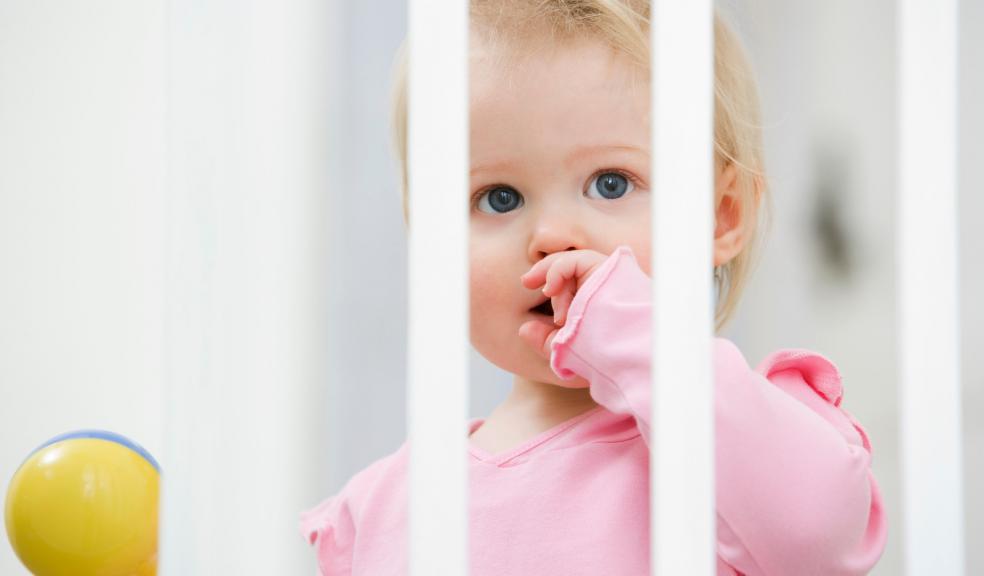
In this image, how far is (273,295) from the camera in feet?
2.35

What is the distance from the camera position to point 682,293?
1.75 ft

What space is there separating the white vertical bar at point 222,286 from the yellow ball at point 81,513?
0.17 meters

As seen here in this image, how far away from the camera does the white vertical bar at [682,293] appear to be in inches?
21.0

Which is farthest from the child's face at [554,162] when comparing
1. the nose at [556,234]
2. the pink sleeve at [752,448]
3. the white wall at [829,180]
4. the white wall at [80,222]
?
the white wall at [829,180]

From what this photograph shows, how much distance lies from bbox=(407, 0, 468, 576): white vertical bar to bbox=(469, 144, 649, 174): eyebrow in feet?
0.88

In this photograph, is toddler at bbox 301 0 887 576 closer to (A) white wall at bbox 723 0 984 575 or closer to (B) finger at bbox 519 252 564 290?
(B) finger at bbox 519 252 564 290

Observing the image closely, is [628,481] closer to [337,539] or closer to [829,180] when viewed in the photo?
[337,539]

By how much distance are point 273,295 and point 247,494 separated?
0.41 feet

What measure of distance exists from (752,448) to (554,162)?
259 millimetres

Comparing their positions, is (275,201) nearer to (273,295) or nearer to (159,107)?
Answer: (273,295)

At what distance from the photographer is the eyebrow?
0.81m

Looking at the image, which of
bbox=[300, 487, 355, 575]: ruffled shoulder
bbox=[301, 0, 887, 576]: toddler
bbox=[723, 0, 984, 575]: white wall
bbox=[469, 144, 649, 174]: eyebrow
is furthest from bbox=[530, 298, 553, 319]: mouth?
bbox=[723, 0, 984, 575]: white wall

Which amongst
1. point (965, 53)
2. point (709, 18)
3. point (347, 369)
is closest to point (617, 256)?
point (709, 18)

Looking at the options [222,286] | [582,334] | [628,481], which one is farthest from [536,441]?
[222,286]
